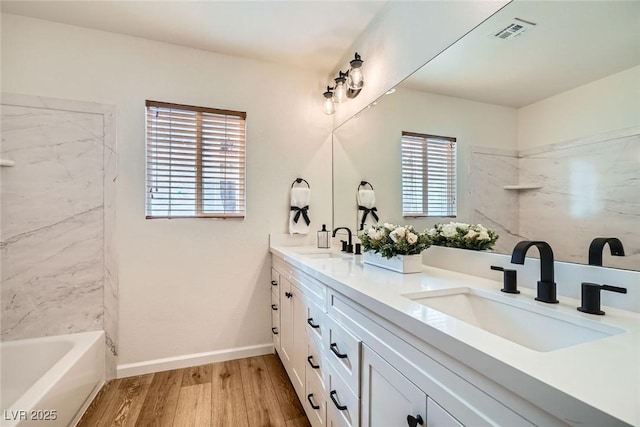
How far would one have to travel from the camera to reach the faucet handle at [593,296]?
2.66 ft

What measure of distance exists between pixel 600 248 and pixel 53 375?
239 centimetres

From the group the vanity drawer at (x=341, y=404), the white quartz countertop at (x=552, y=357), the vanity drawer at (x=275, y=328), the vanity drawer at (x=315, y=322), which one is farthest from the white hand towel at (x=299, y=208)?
the white quartz countertop at (x=552, y=357)

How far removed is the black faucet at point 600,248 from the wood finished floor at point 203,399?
5.04 feet

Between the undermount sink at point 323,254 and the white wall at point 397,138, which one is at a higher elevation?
the white wall at point 397,138

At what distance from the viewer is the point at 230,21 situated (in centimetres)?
195

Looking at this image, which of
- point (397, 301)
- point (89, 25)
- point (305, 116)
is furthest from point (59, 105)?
point (397, 301)

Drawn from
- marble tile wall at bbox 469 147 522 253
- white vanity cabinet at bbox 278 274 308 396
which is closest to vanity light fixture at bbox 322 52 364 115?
marble tile wall at bbox 469 147 522 253

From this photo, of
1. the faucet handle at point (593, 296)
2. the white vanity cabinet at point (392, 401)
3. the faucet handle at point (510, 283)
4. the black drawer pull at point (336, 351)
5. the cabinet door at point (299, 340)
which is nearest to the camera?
the white vanity cabinet at point (392, 401)

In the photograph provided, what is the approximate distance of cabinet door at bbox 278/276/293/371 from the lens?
1888 millimetres

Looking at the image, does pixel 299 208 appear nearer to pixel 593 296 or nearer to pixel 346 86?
pixel 346 86

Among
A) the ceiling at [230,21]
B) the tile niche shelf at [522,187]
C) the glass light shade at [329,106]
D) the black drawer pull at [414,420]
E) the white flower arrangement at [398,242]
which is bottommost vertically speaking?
the black drawer pull at [414,420]

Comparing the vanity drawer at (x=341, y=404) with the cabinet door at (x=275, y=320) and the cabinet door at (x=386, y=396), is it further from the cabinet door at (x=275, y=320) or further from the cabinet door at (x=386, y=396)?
the cabinet door at (x=275, y=320)

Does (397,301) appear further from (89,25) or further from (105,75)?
(89,25)

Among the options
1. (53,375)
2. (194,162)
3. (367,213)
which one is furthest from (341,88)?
(53,375)
